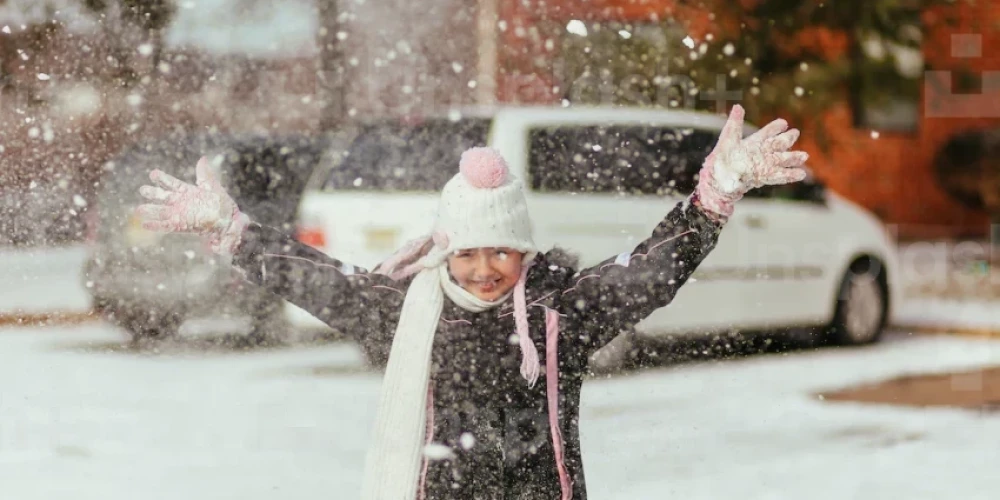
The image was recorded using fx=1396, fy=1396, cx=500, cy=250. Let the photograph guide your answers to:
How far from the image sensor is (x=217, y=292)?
1013cm

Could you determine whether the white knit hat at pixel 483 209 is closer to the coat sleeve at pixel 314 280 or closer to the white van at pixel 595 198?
the coat sleeve at pixel 314 280

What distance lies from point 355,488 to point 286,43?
12.5m

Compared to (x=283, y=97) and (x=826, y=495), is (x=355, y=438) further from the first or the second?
(x=283, y=97)

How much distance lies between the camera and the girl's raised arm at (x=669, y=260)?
3199 millimetres

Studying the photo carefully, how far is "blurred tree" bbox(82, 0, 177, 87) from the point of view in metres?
14.1

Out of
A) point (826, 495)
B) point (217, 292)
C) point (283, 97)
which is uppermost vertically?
point (283, 97)

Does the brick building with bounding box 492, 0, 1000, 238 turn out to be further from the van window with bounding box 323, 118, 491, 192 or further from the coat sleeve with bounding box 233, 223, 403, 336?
the coat sleeve with bounding box 233, 223, 403, 336

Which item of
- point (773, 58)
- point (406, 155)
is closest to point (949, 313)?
point (773, 58)

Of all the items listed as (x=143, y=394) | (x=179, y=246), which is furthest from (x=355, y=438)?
(x=179, y=246)

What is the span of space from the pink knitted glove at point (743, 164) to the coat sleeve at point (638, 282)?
0.05 m

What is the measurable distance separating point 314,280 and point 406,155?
5254 mm

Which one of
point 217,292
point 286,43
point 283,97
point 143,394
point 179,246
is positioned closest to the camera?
point 143,394

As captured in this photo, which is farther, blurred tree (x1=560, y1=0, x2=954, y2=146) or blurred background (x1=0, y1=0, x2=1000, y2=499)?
blurred tree (x1=560, y1=0, x2=954, y2=146)

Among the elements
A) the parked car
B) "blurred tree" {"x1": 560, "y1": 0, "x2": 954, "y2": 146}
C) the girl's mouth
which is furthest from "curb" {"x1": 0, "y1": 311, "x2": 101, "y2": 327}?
the girl's mouth
